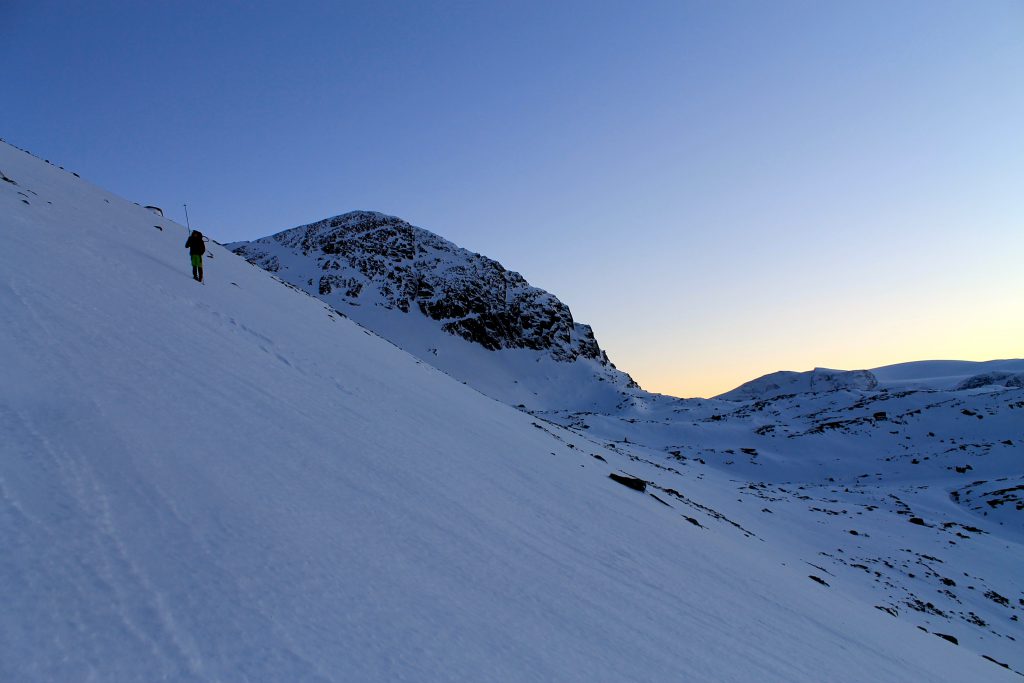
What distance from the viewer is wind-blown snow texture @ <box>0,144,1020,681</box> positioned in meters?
2.33

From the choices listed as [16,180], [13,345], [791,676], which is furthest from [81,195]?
[791,676]

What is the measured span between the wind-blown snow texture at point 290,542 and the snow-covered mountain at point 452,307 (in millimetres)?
56239

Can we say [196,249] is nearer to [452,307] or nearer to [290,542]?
[290,542]

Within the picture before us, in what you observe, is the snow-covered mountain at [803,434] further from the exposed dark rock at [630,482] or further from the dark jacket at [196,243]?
the dark jacket at [196,243]

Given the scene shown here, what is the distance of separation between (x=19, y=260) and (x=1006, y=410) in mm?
56095

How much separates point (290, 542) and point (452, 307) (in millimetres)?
80629

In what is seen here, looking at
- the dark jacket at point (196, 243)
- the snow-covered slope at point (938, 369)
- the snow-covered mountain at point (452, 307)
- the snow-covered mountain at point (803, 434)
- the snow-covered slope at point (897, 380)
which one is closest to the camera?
the dark jacket at point (196, 243)

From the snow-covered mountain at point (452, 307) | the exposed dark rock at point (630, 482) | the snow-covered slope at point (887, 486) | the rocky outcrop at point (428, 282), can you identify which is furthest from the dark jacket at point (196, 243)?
the rocky outcrop at point (428, 282)

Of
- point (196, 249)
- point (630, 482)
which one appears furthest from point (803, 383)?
point (196, 249)

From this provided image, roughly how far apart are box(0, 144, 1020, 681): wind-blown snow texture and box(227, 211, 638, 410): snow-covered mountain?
56239mm

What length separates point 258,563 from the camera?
9.65ft

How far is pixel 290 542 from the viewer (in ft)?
10.8

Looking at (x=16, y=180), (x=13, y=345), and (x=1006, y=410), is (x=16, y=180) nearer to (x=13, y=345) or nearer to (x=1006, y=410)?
(x=13, y=345)

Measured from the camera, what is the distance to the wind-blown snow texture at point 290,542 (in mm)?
2330
